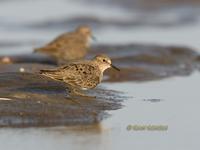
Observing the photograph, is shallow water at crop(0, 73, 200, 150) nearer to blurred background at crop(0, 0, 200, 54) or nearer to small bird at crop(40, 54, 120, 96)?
small bird at crop(40, 54, 120, 96)

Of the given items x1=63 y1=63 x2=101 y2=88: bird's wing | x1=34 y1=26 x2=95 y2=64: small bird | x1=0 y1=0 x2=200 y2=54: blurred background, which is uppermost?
x1=0 y1=0 x2=200 y2=54: blurred background

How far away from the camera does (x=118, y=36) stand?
1912 centimetres

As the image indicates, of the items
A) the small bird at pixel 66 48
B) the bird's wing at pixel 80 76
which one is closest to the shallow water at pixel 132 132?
the bird's wing at pixel 80 76

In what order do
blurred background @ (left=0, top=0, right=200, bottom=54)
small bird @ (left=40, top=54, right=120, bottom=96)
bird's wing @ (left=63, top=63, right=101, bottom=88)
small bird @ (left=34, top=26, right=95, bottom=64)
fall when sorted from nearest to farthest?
small bird @ (left=40, top=54, right=120, bottom=96)
bird's wing @ (left=63, top=63, right=101, bottom=88)
small bird @ (left=34, top=26, right=95, bottom=64)
blurred background @ (left=0, top=0, right=200, bottom=54)

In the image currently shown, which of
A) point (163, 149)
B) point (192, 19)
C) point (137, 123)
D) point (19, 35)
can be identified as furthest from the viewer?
point (192, 19)

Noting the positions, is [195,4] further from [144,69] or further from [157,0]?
[144,69]

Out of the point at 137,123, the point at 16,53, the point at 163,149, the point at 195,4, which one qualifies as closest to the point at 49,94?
the point at 137,123

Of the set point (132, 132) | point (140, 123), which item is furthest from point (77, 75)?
point (132, 132)

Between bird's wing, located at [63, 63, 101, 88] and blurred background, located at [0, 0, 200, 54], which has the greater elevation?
blurred background, located at [0, 0, 200, 54]

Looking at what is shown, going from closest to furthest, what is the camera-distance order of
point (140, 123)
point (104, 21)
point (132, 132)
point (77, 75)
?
point (132, 132) → point (140, 123) → point (77, 75) → point (104, 21)

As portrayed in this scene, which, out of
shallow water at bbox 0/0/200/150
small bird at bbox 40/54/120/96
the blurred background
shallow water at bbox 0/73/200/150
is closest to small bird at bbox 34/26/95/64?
the blurred background

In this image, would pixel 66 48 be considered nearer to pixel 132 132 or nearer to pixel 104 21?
pixel 104 21

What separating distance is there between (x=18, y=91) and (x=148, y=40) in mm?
8463

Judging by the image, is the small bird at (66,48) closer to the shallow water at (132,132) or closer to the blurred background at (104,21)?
the blurred background at (104,21)
